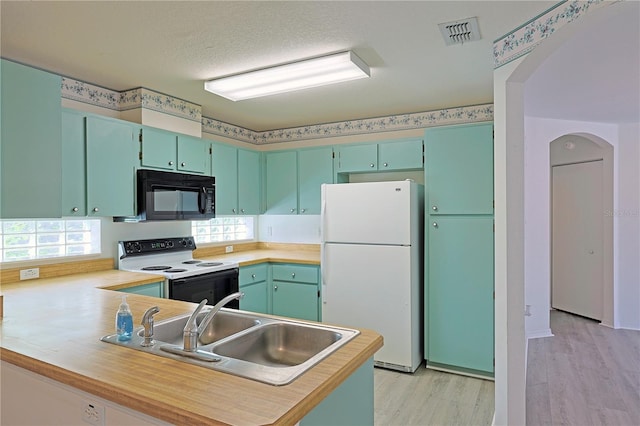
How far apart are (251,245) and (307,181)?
1.13 meters

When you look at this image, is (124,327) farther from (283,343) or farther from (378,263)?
(378,263)

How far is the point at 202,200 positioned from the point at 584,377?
143 inches

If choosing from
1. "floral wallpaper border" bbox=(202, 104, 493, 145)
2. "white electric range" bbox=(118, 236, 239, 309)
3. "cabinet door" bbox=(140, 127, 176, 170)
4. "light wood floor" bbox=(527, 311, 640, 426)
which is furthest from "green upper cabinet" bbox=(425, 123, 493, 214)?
"cabinet door" bbox=(140, 127, 176, 170)

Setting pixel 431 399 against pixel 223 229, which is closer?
pixel 431 399

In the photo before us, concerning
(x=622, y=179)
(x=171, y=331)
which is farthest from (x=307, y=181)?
(x=622, y=179)

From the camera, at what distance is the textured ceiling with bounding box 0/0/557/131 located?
2.04 meters

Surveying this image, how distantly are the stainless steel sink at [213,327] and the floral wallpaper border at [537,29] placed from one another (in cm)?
198

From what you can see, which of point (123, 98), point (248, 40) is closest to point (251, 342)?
point (248, 40)

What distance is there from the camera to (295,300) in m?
4.08

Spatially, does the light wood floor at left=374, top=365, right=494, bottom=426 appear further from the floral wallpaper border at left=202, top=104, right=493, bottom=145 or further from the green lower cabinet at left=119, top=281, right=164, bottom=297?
the floral wallpaper border at left=202, top=104, right=493, bottom=145

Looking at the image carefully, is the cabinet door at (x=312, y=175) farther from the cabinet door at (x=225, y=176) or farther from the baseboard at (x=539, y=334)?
the baseboard at (x=539, y=334)

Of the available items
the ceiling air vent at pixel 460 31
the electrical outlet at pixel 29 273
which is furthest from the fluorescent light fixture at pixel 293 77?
the electrical outlet at pixel 29 273

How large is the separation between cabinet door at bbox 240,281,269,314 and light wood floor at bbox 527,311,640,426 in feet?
8.00

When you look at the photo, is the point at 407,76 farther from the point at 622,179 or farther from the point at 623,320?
the point at 623,320
